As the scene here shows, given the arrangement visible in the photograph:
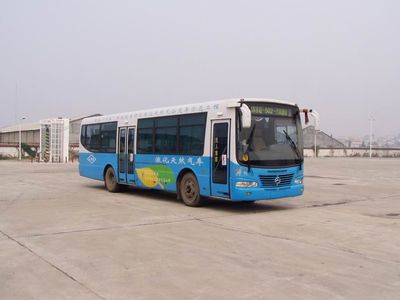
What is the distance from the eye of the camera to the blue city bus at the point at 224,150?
11.8 meters

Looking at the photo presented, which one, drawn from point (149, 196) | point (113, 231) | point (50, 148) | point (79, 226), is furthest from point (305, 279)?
point (50, 148)

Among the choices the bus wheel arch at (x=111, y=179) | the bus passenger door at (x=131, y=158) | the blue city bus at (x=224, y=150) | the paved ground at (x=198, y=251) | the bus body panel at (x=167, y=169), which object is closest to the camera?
the paved ground at (x=198, y=251)

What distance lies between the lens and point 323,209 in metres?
12.9

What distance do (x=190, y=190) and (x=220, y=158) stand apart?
1.64 meters

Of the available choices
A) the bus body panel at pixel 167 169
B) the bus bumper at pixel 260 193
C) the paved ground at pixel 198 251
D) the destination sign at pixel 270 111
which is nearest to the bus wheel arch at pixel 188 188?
the bus body panel at pixel 167 169

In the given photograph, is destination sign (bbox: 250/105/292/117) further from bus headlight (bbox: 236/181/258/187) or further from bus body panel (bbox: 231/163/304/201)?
bus headlight (bbox: 236/181/258/187)

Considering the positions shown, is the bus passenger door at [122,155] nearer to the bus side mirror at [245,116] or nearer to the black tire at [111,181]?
the black tire at [111,181]

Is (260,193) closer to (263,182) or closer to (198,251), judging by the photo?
(263,182)

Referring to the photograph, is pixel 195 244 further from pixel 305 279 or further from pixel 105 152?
pixel 105 152

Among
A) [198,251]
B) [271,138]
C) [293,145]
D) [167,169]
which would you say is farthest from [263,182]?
[198,251]

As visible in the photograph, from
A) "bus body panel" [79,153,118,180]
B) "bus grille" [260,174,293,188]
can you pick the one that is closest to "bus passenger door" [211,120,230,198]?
"bus grille" [260,174,293,188]

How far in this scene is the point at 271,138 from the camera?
12.2m

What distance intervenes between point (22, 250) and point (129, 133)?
29.7 ft

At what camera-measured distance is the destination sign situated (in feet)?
39.4
